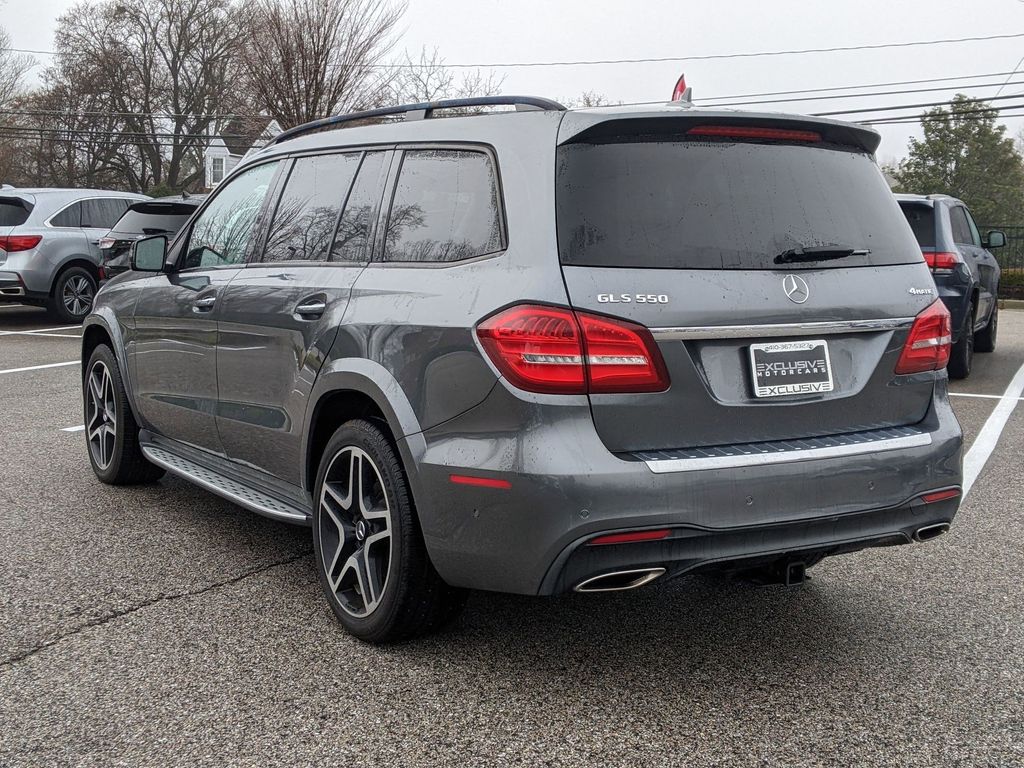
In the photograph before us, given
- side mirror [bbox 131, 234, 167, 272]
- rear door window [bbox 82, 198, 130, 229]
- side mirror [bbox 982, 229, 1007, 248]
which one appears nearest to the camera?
side mirror [bbox 131, 234, 167, 272]

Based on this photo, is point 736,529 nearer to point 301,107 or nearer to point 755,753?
point 755,753

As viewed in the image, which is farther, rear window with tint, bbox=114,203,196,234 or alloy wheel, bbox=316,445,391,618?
rear window with tint, bbox=114,203,196,234

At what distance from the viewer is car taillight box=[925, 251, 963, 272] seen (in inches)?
384

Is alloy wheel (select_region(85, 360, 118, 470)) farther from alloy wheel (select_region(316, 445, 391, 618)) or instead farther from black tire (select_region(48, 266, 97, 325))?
black tire (select_region(48, 266, 97, 325))

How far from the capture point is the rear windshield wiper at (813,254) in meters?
3.24

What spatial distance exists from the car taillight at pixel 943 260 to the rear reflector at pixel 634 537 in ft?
25.3

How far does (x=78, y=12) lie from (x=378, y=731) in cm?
5171

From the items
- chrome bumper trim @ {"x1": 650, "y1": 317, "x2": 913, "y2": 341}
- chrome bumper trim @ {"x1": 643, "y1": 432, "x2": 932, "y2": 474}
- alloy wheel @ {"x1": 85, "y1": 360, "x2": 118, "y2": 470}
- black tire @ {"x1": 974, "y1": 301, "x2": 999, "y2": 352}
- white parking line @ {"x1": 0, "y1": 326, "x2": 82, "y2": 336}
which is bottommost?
white parking line @ {"x1": 0, "y1": 326, "x2": 82, "y2": 336}

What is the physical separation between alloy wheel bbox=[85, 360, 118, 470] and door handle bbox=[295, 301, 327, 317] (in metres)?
2.25

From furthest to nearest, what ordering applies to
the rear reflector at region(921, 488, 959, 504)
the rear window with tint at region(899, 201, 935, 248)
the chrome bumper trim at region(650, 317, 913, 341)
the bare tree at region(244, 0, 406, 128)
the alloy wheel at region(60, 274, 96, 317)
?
the bare tree at region(244, 0, 406, 128), the alloy wheel at region(60, 274, 96, 317), the rear window with tint at region(899, 201, 935, 248), the rear reflector at region(921, 488, 959, 504), the chrome bumper trim at region(650, 317, 913, 341)

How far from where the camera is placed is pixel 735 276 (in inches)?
123

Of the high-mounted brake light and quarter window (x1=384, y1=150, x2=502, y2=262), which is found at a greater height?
the high-mounted brake light

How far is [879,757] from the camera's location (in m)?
2.83

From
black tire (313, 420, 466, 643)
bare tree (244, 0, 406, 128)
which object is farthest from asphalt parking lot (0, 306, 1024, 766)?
bare tree (244, 0, 406, 128)
